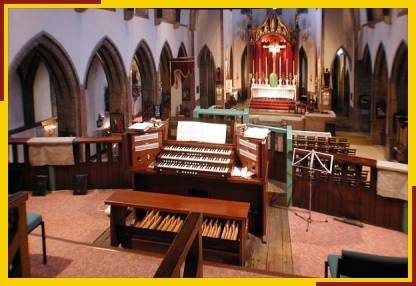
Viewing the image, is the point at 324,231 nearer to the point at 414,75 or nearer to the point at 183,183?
the point at 183,183

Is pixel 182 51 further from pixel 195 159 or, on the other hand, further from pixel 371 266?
pixel 371 266

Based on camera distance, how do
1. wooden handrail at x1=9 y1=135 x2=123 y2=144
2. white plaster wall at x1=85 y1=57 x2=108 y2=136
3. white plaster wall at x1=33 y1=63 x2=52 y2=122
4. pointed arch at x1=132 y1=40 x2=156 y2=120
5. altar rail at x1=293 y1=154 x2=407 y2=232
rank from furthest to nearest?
pointed arch at x1=132 y1=40 x2=156 y2=120 < white plaster wall at x1=85 y1=57 x2=108 y2=136 < white plaster wall at x1=33 y1=63 x2=52 y2=122 < wooden handrail at x1=9 y1=135 x2=123 y2=144 < altar rail at x1=293 y1=154 x2=407 y2=232

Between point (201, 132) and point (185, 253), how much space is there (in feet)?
14.3

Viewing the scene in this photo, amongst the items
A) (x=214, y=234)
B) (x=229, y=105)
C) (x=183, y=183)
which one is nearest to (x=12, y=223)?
(x=214, y=234)

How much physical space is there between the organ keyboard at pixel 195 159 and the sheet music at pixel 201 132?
8cm

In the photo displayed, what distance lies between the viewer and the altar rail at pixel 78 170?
792cm

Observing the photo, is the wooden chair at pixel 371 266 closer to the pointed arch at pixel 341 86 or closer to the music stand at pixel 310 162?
the music stand at pixel 310 162

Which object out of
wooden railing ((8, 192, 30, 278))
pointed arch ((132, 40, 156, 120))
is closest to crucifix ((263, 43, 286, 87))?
pointed arch ((132, 40, 156, 120))

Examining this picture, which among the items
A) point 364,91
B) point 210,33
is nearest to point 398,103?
point 364,91

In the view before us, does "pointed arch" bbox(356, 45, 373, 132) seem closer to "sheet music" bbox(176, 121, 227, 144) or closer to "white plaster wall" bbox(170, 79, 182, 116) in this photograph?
"white plaster wall" bbox(170, 79, 182, 116)

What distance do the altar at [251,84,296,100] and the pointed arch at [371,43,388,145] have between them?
25.4 feet

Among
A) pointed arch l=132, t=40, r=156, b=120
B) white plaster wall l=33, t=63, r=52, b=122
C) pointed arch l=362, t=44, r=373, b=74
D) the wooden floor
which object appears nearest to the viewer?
the wooden floor

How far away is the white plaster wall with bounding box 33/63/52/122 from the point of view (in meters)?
14.1

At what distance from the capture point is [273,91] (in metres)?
23.4
